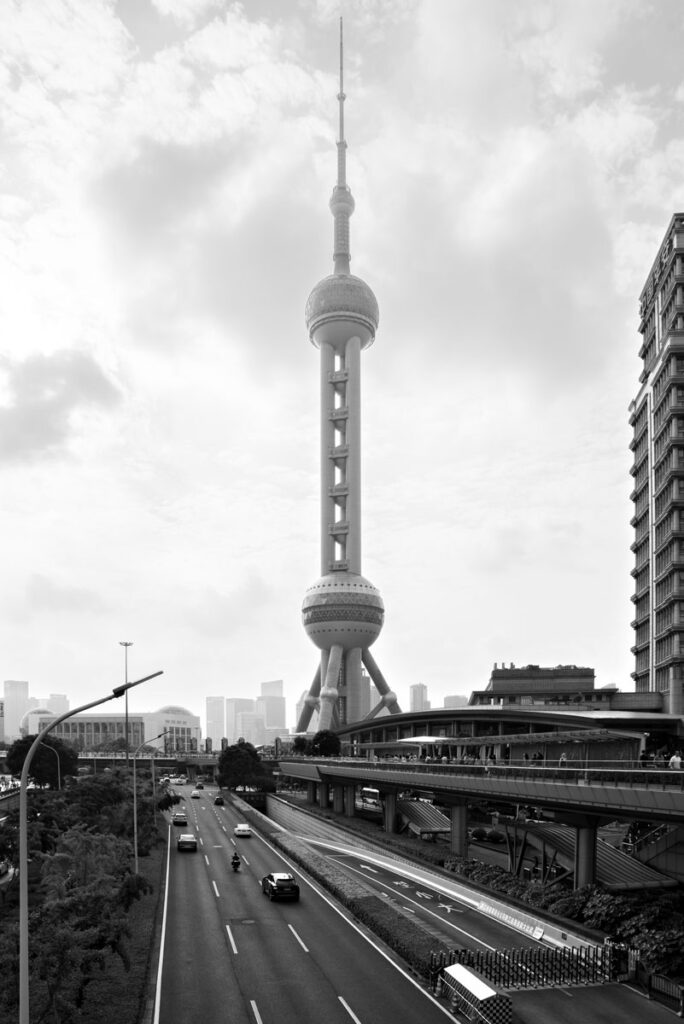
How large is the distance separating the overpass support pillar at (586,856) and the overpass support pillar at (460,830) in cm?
1560

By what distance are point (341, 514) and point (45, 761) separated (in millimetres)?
76143

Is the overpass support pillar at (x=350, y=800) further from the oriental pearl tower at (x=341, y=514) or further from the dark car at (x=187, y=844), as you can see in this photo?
the oriental pearl tower at (x=341, y=514)

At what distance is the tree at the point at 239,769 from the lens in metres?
138

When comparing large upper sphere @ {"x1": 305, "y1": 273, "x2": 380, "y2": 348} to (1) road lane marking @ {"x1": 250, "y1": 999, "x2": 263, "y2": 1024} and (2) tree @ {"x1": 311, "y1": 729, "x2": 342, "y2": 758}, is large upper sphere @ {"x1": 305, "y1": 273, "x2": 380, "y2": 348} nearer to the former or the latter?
(2) tree @ {"x1": 311, "y1": 729, "x2": 342, "y2": 758}

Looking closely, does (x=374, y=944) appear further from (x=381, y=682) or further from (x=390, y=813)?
Result: (x=381, y=682)

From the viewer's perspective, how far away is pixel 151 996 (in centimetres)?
3297

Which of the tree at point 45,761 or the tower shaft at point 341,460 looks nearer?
the tree at point 45,761

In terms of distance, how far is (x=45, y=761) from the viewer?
114125 mm

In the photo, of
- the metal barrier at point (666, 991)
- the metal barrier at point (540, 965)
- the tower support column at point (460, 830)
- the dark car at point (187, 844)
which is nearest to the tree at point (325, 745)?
the dark car at point (187, 844)

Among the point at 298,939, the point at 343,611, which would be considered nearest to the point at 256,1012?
the point at 298,939

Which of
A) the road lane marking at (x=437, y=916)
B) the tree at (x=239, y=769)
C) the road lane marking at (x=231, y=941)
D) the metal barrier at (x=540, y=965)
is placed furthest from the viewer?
the tree at (x=239, y=769)

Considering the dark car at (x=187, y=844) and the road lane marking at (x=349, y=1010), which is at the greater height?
the road lane marking at (x=349, y=1010)

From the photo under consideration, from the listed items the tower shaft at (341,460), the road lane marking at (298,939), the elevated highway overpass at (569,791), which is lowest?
the road lane marking at (298,939)

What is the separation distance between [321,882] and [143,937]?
55.0 ft
